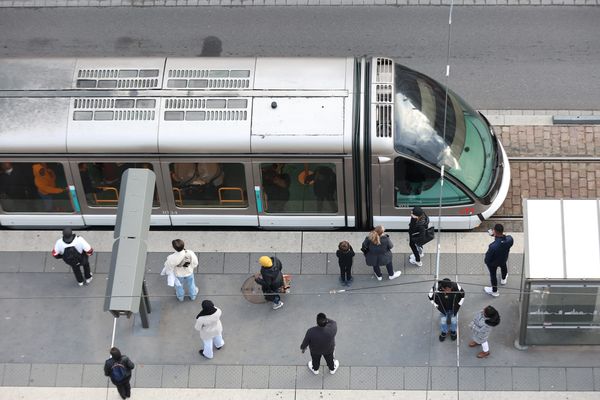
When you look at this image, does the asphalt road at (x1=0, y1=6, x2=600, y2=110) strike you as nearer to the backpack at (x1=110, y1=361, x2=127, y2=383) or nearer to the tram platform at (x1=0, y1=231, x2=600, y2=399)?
the tram platform at (x1=0, y1=231, x2=600, y2=399)

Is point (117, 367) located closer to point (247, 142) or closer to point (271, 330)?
point (271, 330)

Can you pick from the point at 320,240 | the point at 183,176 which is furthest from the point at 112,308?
the point at 320,240

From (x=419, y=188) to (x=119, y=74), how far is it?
5.09 m

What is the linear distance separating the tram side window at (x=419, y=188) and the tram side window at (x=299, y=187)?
100 cm

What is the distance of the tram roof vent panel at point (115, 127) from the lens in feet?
52.4

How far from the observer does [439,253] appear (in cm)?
1642

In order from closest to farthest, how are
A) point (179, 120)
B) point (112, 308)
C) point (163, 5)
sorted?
point (112, 308), point (179, 120), point (163, 5)

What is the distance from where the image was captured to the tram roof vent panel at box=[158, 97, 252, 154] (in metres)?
15.8

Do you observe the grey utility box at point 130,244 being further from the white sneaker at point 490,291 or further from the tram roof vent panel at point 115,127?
the white sneaker at point 490,291

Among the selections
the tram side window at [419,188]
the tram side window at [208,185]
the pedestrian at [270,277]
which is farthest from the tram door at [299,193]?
the pedestrian at [270,277]

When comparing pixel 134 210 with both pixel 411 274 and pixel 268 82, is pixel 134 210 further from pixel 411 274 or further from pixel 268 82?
pixel 411 274

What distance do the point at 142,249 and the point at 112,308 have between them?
1.03 meters

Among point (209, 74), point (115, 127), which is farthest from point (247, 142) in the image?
point (115, 127)

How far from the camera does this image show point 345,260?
1559cm
